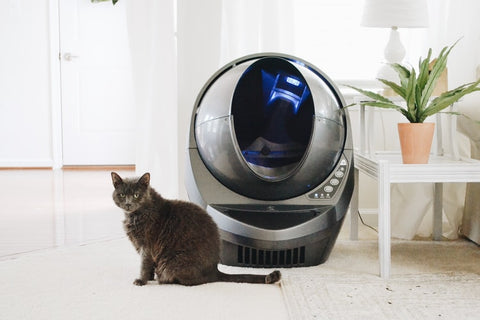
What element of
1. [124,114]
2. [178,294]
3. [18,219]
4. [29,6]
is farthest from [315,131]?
[29,6]

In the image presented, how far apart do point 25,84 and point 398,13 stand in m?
3.33

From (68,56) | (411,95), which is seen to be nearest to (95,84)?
(68,56)

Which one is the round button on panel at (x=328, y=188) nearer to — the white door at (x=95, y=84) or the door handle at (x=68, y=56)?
the white door at (x=95, y=84)

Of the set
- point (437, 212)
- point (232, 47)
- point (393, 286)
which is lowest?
point (393, 286)

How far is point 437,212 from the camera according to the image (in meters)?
2.44

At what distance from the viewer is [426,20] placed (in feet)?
7.73

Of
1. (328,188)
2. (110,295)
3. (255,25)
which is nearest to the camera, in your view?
(110,295)

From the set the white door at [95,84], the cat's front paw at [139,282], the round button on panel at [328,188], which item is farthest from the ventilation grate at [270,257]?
the white door at [95,84]

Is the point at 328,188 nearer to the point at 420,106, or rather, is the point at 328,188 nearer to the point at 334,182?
the point at 334,182

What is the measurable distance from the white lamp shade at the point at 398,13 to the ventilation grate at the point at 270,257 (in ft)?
2.98

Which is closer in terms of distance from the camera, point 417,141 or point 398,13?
point 417,141

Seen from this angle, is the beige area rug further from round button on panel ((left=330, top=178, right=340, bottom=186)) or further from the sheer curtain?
the sheer curtain

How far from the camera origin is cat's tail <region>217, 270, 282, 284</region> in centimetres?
177

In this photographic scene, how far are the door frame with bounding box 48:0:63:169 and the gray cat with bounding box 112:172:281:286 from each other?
324 cm
